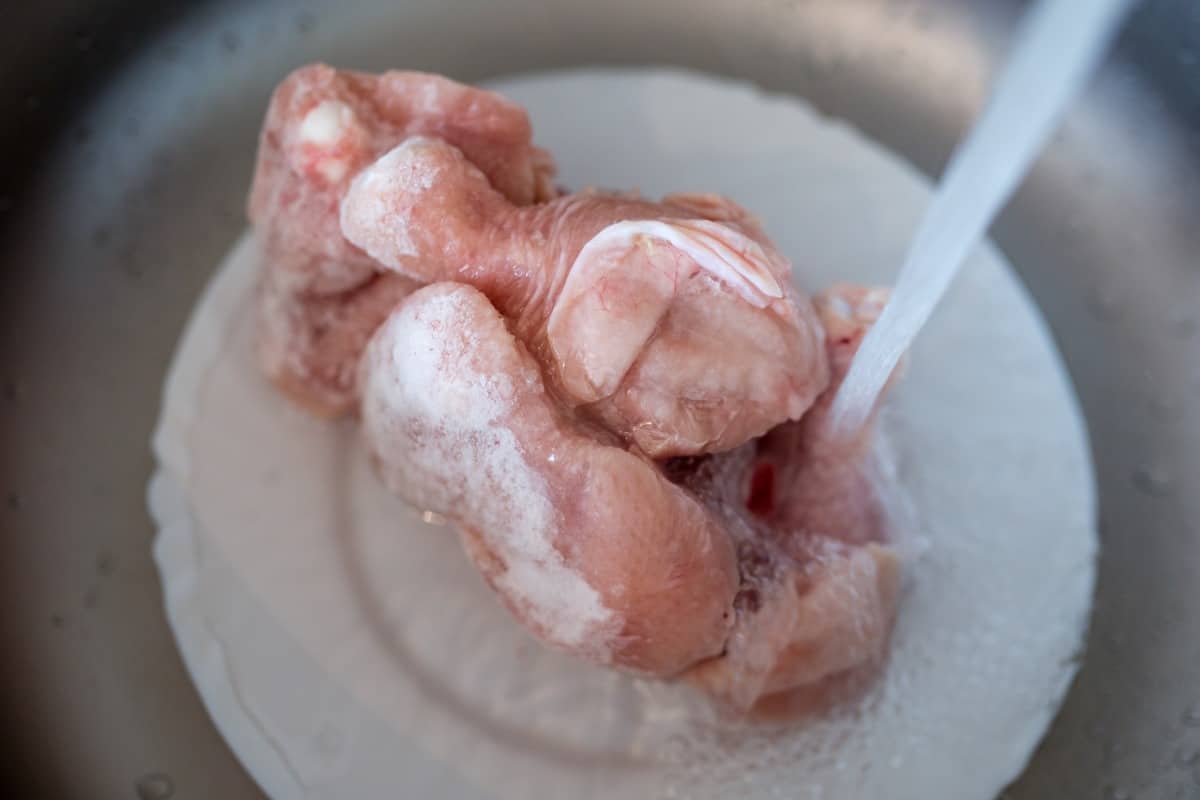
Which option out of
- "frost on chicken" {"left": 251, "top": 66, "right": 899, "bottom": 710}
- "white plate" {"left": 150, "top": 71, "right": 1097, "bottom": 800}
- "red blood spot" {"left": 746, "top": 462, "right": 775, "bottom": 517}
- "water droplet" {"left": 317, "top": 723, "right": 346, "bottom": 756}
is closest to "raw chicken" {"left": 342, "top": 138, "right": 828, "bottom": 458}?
"frost on chicken" {"left": 251, "top": 66, "right": 899, "bottom": 710}

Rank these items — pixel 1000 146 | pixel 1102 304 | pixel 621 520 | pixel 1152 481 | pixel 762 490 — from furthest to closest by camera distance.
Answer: pixel 1102 304 < pixel 1152 481 < pixel 762 490 < pixel 621 520 < pixel 1000 146

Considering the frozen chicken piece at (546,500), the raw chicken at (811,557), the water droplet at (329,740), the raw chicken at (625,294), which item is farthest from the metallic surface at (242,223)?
the raw chicken at (625,294)

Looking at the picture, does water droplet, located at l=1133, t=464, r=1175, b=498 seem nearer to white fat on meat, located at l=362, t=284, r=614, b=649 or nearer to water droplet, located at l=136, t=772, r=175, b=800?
white fat on meat, located at l=362, t=284, r=614, b=649

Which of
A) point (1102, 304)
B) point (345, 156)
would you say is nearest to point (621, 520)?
point (345, 156)

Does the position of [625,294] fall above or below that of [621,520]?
above

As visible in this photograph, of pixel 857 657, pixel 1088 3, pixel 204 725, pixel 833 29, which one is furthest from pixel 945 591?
pixel 833 29

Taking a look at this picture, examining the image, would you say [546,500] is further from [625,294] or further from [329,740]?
[329,740]
